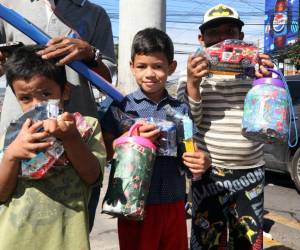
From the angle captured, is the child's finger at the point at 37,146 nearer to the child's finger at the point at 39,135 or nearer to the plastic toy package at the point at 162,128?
the child's finger at the point at 39,135

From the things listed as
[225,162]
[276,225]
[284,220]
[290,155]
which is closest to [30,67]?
[225,162]

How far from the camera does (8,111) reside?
2.05 metres

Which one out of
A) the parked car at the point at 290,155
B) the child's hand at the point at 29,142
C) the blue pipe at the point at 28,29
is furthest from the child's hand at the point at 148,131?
the parked car at the point at 290,155

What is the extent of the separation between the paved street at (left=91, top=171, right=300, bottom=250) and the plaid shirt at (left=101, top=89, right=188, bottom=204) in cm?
167

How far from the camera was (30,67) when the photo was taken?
1768 mm

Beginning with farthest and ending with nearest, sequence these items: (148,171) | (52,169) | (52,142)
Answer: (148,171) < (52,169) < (52,142)

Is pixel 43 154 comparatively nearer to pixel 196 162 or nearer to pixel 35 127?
pixel 35 127

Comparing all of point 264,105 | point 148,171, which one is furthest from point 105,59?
point 264,105

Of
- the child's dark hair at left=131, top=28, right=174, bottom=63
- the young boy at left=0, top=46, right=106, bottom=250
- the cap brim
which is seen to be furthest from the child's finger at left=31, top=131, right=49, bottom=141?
the cap brim

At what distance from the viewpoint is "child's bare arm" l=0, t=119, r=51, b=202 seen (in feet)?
5.04

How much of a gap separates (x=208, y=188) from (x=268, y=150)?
4540 millimetres

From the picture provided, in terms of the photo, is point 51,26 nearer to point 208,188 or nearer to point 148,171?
point 148,171

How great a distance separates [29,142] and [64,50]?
452mm

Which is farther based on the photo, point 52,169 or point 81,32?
point 81,32
